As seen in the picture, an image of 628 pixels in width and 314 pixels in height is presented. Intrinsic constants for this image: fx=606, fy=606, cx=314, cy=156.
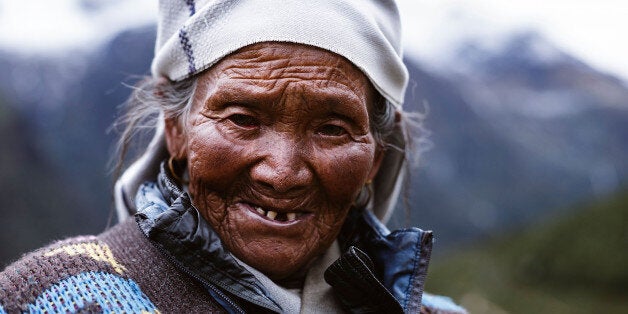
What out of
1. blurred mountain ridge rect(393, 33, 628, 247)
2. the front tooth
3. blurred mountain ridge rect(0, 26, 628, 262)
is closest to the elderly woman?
the front tooth

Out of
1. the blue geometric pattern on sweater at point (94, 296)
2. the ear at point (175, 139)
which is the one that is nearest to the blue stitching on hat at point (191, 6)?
the ear at point (175, 139)

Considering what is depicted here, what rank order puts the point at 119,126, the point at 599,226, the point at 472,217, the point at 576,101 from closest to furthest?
the point at 119,126, the point at 599,226, the point at 472,217, the point at 576,101

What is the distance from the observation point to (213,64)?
2158 millimetres

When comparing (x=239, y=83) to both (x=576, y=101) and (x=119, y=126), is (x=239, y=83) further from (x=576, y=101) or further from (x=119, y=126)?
(x=576, y=101)

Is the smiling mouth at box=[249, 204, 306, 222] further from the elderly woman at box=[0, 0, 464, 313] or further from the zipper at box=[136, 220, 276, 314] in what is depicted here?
the zipper at box=[136, 220, 276, 314]

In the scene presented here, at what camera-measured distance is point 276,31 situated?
2055mm

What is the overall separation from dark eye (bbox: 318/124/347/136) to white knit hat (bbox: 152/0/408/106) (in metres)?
0.23

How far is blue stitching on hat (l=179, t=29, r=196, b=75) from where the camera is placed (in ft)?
7.22

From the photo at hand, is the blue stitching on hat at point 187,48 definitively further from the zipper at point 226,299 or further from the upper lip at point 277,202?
the zipper at point 226,299

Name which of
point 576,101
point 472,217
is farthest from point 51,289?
point 576,101

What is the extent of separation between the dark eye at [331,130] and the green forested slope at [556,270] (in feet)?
10.4

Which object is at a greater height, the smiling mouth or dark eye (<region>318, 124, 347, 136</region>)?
dark eye (<region>318, 124, 347, 136</region>)

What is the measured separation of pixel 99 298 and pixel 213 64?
893 mm

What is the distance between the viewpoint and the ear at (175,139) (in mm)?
2312
